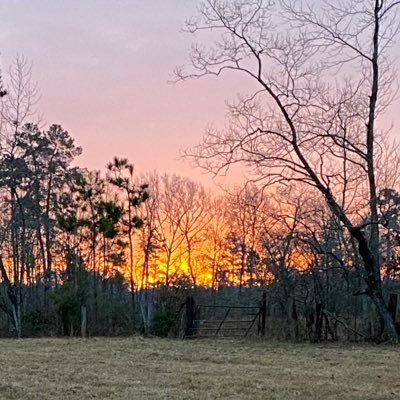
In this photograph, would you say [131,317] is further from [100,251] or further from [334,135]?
[334,135]

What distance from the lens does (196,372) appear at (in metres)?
9.03

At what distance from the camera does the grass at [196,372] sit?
7.15 meters

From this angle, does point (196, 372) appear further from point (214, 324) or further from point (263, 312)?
point (214, 324)

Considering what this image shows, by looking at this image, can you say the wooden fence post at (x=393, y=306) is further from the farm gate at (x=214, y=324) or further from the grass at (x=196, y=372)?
the farm gate at (x=214, y=324)

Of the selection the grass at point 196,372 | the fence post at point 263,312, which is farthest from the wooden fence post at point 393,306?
the fence post at point 263,312

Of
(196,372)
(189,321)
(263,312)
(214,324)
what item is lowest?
(196,372)

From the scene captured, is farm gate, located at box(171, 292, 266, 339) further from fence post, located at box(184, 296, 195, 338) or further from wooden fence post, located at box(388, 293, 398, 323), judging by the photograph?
wooden fence post, located at box(388, 293, 398, 323)

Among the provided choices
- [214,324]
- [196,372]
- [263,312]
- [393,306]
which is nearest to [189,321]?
[214,324]

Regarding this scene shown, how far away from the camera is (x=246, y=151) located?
49.6 ft

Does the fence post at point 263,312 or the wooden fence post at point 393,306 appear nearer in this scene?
the wooden fence post at point 393,306

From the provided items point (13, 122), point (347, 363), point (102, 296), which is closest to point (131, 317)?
point (102, 296)

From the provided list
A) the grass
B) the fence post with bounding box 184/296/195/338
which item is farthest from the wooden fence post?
the fence post with bounding box 184/296/195/338

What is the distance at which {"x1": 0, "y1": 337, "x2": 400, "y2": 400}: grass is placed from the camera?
7.15m

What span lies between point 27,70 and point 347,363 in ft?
54.0
